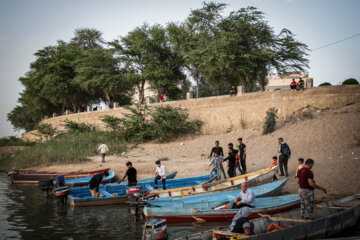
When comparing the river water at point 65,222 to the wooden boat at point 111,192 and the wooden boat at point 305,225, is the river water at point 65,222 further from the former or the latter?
the wooden boat at point 305,225

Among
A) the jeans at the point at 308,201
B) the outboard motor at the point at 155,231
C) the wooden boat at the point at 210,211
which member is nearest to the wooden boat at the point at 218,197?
the wooden boat at the point at 210,211

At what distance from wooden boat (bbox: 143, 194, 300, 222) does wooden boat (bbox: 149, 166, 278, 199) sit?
5.68 ft

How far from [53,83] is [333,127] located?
3601 centimetres

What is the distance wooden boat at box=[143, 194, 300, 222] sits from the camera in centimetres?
958

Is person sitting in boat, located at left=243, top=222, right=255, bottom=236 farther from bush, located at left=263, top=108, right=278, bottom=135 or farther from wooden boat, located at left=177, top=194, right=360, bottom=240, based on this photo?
bush, located at left=263, top=108, right=278, bottom=135

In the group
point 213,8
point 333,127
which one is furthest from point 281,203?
point 213,8

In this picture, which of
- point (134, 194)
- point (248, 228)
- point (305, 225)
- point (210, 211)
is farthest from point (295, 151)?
point (248, 228)

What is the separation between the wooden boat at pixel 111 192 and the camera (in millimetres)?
12617

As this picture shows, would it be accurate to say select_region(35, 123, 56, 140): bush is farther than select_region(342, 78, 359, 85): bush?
Yes

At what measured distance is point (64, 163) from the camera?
2442 centimetres

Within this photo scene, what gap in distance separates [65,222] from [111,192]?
11.5 ft

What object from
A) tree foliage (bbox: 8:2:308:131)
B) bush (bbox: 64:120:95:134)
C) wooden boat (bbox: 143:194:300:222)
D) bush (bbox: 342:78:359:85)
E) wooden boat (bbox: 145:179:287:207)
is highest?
tree foliage (bbox: 8:2:308:131)

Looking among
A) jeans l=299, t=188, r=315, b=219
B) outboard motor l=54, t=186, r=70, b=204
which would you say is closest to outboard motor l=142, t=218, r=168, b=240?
jeans l=299, t=188, r=315, b=219

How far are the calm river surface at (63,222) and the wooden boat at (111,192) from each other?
0.28 meters
